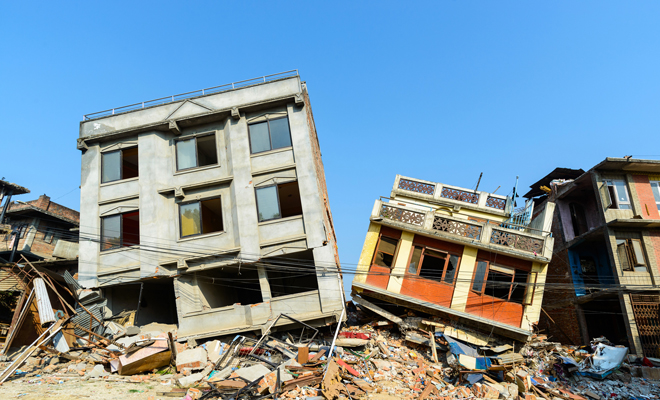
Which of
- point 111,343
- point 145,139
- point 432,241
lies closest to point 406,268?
point 432,241

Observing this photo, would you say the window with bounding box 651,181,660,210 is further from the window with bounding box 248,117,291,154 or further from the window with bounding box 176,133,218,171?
the window with bounding box 176,133,218,171

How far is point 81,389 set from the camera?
12781mm

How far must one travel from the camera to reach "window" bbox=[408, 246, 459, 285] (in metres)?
18.3

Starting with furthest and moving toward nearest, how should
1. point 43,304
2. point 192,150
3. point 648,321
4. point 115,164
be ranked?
point 115,164 < point 192,150 < point 648,321 < point 43,304

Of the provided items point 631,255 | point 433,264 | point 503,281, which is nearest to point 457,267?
point 433,264

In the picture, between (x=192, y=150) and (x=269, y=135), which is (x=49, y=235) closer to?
(x=192, y=150)

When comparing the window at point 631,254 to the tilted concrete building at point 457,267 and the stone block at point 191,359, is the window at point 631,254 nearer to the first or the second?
the tilted concrete building at point 457,267

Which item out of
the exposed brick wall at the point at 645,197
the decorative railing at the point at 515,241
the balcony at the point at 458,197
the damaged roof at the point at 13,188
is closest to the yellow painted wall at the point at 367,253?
the balcony at the point at 458,197

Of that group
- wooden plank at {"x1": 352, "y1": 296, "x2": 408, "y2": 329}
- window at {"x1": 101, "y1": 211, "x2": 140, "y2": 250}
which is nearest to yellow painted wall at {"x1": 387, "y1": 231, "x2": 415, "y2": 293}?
wooden plank at {"x1": 352, "y1": 296, "x2": 408, "y2": 329}

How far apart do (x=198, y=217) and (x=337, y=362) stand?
914 centimetres

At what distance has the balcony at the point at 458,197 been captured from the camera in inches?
811

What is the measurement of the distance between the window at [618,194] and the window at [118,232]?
22.1 meters

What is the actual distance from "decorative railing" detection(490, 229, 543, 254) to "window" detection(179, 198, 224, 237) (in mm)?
11809

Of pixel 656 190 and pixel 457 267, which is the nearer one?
pixel 457 267
